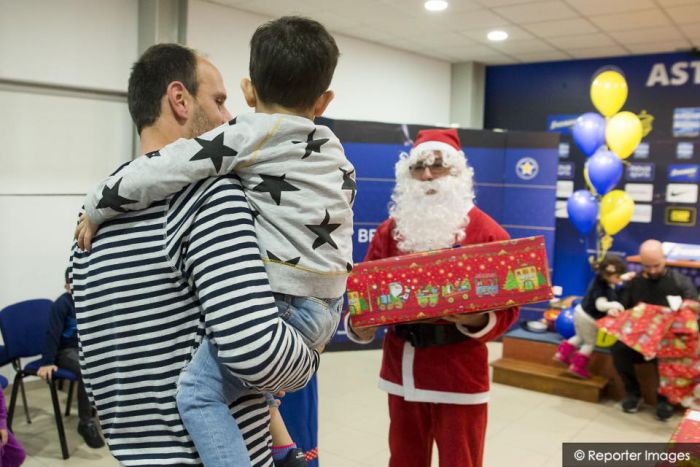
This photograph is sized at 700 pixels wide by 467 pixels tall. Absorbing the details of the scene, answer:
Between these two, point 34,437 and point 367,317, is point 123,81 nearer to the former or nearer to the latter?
point 34,437

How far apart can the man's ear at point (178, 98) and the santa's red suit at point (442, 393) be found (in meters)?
1.49

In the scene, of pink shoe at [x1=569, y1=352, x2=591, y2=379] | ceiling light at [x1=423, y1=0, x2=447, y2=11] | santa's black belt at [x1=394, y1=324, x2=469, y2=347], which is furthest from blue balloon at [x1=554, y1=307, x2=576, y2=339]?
santa's black belt at [x1=394, y1=324, x2=469, y2=347]

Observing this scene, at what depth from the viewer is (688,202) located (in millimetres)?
7289

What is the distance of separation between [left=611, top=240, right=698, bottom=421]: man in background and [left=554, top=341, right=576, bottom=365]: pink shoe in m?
0.34

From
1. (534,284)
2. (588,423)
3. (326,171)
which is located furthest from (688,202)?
(326,171)

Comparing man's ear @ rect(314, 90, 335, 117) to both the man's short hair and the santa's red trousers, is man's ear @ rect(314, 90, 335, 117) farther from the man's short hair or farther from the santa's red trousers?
the santa's red trousers

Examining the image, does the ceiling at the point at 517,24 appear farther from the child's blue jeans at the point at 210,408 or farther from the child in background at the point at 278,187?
the child's blue jeans at the point at 210,408

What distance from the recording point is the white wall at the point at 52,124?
4789 millimetres

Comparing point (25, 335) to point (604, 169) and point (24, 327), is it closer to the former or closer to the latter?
point (24, 327)

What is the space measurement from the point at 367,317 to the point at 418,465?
0.64 metres

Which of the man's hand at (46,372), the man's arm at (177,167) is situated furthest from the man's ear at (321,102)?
the man's hand at (46,372)

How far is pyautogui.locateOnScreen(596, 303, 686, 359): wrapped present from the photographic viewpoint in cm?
447

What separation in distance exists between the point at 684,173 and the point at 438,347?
6.16 metres

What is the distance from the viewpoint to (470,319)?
7.37 ft
